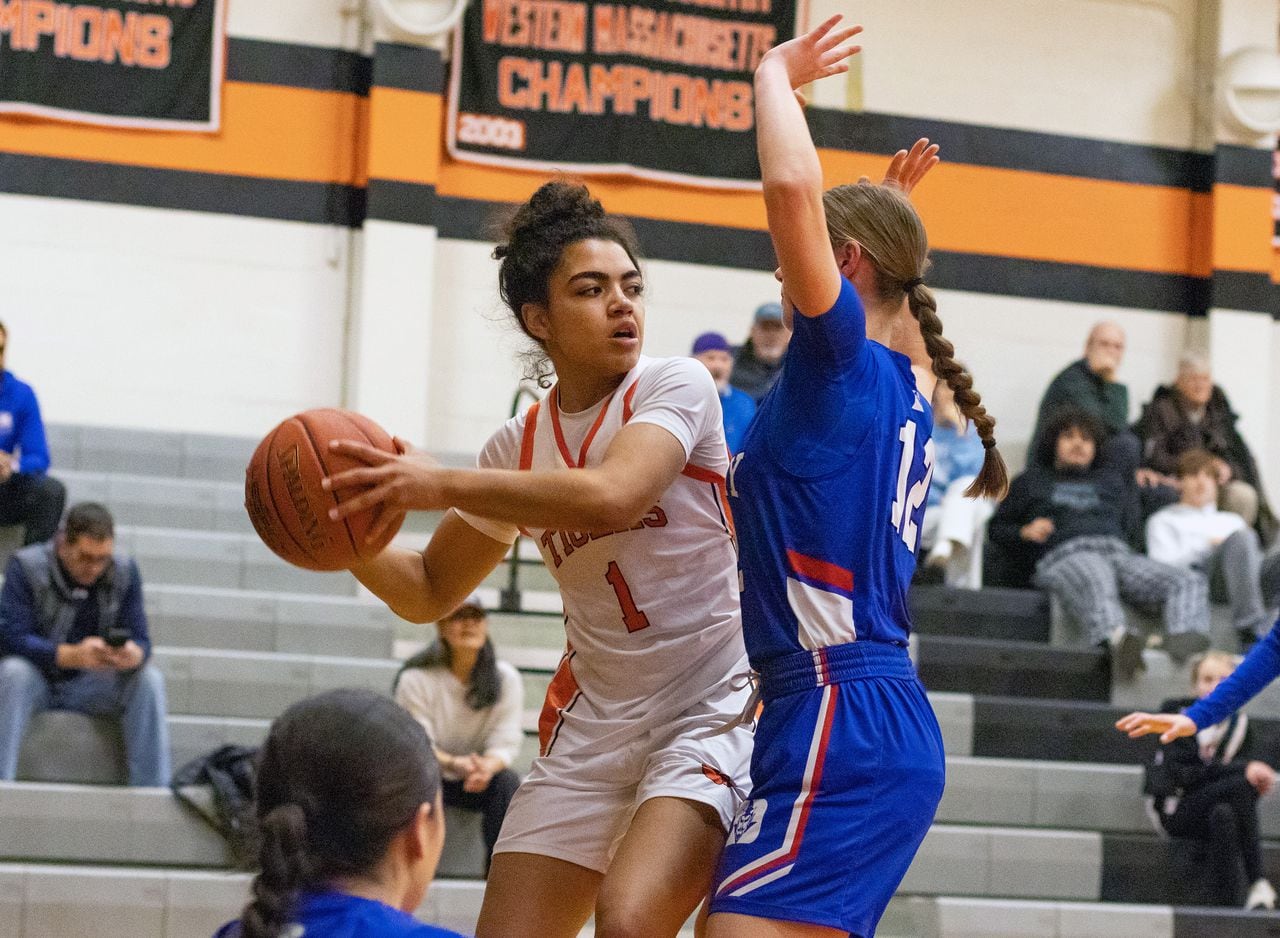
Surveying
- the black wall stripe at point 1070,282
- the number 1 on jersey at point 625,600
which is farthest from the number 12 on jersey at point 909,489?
the black wall stripe at point 1070,282

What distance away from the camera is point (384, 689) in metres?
7.21

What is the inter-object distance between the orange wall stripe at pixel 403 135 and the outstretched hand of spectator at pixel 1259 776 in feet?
17.9

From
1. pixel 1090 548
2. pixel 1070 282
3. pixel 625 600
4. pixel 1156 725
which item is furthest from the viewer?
pixel 1070 282

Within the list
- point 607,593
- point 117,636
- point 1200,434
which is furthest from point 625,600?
point 1200,434

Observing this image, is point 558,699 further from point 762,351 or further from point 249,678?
point 762,351

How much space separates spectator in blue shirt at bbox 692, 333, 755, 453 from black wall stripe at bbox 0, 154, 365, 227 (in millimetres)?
2425

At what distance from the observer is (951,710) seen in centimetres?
783

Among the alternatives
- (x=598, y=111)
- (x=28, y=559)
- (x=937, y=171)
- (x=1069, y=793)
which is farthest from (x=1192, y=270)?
(x=28, y=559)

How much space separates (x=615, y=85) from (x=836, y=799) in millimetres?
8024

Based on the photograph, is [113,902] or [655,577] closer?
[655,577]

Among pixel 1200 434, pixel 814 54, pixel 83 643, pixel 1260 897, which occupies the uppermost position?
pixel 814 54

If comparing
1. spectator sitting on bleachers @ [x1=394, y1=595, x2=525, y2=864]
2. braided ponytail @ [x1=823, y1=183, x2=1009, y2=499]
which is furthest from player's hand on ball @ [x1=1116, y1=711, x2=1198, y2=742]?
spectator sitting on bleachers @ [x1=394, y1=595, x2=525, y2=864]

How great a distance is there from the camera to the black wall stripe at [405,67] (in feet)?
31.5

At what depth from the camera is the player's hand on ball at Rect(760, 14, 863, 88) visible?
9.17 feet
